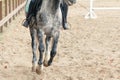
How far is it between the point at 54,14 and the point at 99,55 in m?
2.80

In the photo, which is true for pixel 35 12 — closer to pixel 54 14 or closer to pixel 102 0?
pixel 54 14

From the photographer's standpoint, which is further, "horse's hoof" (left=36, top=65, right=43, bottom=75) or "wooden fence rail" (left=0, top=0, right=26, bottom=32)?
"wooden fence rail" (left=0, top=0, right=26, bottom=32)

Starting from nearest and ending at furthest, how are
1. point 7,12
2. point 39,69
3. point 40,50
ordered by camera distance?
point 40,50, point 39,69, point 7,12

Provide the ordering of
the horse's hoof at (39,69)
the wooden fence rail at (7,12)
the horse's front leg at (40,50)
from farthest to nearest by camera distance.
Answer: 1. the wooden fence rail at (7,12)
2. the horse's hoof at (39,69)
3. the horse's front leg at (40,50)

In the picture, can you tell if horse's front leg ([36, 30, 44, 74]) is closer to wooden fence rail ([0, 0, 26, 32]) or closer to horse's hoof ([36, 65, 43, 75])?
horse's hoof ([36, 65, 43, 75])

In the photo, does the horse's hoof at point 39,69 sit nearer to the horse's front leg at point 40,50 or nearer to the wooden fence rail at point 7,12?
the horse's front leg at point 40,50

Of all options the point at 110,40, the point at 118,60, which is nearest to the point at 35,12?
the point at 118,60

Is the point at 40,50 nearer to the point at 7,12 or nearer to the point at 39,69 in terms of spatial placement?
the point at 39,69

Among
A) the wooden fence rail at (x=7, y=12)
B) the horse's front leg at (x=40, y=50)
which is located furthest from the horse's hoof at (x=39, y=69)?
the wooden fence rail at (x=7, y=12)

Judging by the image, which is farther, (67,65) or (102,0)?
(102,0)

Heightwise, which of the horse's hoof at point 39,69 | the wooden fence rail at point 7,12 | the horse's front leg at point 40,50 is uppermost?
the horse's front leg at point 40,50

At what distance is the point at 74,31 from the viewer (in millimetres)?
12562

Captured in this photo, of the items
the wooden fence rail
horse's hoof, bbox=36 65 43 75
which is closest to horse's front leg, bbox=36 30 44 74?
horse's hoof, bbox=36 65 43 75

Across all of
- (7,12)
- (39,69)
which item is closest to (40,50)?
(39,69)
